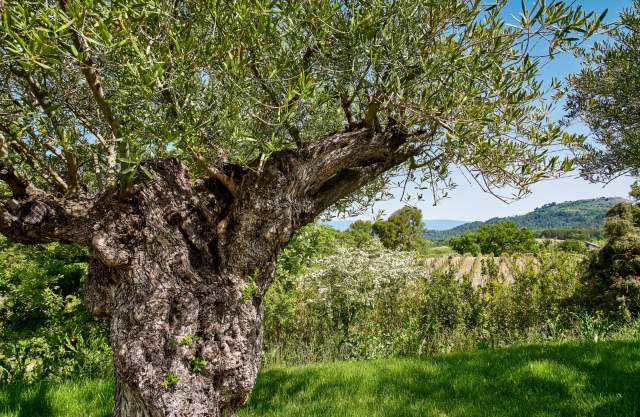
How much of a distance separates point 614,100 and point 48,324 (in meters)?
11.8

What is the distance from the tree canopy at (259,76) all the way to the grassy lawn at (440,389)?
Answer: 2.82 metres

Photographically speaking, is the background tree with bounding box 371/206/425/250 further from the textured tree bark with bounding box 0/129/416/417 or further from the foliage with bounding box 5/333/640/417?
the textured tree bark with bounding box 0/129/416/417

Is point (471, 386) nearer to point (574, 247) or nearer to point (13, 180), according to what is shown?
point (13, 180)

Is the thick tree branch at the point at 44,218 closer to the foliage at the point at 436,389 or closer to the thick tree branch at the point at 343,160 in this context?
the thick tree branch at the point at 343,160

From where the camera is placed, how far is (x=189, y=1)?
348cm

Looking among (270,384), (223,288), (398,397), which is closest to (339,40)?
(223,288)

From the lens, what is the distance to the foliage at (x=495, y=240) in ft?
223

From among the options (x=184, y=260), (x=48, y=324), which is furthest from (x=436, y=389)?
(x=48, y=324)

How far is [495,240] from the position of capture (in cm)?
7381

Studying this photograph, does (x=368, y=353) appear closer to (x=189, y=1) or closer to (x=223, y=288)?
(x=223, y=288)

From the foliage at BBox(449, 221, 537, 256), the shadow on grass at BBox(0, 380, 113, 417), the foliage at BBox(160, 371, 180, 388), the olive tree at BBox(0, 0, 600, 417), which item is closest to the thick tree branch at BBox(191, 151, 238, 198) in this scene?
the olive tree at BBox(0, 0, 600, 417)

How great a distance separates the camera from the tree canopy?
2844mm

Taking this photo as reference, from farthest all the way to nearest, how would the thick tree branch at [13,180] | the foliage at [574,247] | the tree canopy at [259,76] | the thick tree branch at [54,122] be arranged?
the foliage at [574,247] → the thick tree branch at [13,180] → the thick tree branch at [54,122] → the tree canopy at [259,76]

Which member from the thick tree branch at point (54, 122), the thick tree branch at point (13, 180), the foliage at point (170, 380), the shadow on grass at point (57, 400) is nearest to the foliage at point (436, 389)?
the shadow on grass at point (57, 400)
